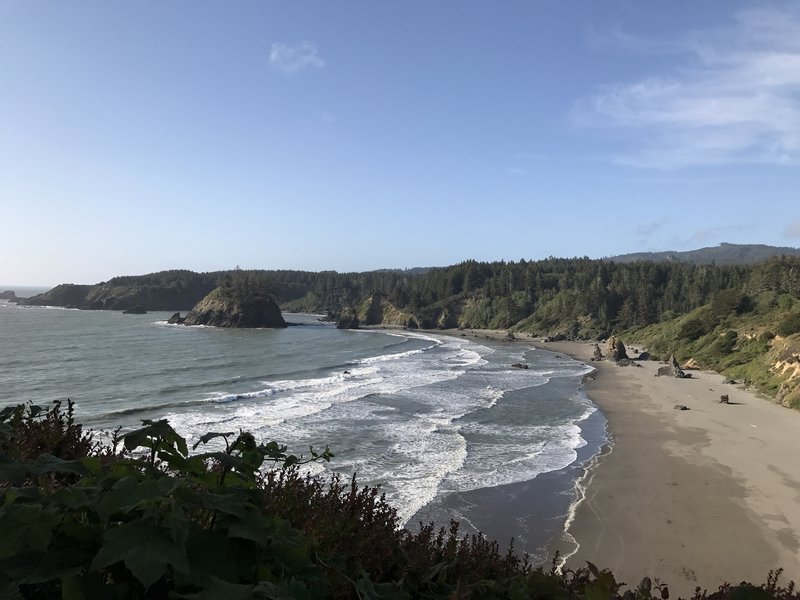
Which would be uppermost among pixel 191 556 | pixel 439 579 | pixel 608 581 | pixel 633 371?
pixel 191 556

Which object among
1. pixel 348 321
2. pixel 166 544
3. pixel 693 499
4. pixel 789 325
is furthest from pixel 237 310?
pixel 166 544

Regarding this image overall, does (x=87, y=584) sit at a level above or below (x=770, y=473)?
above

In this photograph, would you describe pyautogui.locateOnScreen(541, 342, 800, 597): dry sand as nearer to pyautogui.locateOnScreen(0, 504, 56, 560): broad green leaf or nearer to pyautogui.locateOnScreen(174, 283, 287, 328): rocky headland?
pyautogui.locateOnScreen(0, 504, 56, 560): broad green leaf

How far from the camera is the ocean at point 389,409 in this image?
728 inches

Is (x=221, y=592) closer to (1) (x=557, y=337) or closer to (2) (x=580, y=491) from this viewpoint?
(2) (x=580, y=491)

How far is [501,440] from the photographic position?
26.1 m

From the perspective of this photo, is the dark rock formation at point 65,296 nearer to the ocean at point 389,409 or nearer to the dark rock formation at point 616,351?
the ocean at point 389,409

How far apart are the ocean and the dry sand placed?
1291 mm

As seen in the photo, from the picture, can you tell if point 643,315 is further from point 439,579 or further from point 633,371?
point 439,579

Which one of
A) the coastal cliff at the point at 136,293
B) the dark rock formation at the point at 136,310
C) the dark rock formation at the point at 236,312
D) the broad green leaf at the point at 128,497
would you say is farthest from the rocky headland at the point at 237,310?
the broad green leaf at the point at 128,497

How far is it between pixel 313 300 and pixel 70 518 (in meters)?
198

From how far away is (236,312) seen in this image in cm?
11944

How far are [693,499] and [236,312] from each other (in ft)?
364

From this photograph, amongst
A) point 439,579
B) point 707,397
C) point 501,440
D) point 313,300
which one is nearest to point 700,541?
point 501,440
